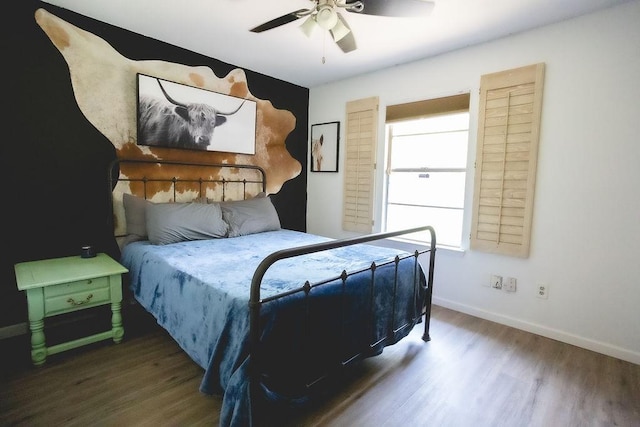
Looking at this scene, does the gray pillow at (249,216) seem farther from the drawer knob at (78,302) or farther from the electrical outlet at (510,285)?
the electrical outlet at (510,285)

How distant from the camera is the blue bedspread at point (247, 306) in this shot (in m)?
1.34

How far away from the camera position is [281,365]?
1.38 m

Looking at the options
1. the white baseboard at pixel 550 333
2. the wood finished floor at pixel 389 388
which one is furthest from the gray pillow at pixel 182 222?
the white baseboard at pixel 550 333

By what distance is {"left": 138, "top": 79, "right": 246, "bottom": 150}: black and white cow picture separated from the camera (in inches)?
107

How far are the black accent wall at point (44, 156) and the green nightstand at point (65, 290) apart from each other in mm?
226

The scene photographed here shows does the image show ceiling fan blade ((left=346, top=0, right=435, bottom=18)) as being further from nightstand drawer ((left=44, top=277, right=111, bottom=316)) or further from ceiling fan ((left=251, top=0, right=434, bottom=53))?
nightstand drawer ((left=44, top=277, right=111, bottom=316))

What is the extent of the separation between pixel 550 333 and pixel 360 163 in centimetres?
229

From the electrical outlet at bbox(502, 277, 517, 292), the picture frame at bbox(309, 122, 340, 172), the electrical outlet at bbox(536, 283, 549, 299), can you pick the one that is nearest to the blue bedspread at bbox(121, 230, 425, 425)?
the electrical outlet at bbox(502, 277, 517, 292)

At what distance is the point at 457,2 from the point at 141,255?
2.77 meters

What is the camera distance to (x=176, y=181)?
3018mm

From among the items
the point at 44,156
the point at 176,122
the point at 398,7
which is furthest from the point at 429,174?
the point at 44,156

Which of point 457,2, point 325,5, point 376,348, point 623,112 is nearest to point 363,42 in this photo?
point 457,2

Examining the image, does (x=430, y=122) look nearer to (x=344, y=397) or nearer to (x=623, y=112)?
(x=623, y=112)

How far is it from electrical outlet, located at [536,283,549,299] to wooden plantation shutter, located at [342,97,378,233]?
160 centimetres
